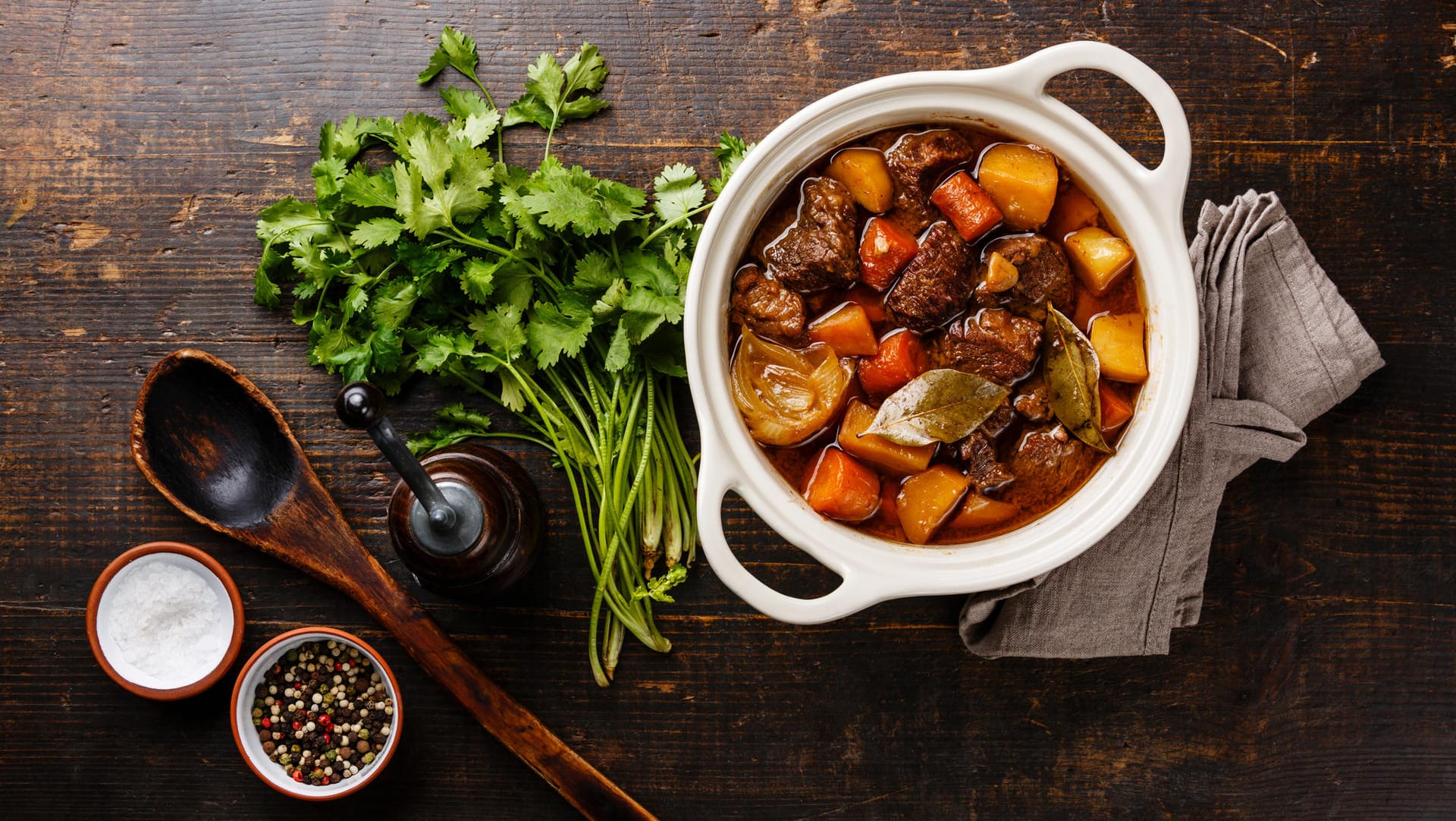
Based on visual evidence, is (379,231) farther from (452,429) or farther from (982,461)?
(982,461)

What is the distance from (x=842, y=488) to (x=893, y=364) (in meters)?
0.29

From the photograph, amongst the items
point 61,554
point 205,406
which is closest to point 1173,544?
point 205,406

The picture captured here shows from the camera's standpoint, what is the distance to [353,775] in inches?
87.4

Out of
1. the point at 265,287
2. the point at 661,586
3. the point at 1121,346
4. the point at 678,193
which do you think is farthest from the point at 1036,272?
the point at 265,287

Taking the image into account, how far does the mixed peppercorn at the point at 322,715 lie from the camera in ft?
7.31

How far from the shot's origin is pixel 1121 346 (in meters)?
1.86

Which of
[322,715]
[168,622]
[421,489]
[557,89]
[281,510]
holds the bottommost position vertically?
[322,715]

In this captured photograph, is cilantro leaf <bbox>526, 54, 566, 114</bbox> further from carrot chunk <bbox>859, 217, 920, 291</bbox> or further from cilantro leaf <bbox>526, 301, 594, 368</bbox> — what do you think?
carrot chunk <bbox>859, 217, 920, 291</bbox>

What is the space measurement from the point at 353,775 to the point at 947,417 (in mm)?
1760

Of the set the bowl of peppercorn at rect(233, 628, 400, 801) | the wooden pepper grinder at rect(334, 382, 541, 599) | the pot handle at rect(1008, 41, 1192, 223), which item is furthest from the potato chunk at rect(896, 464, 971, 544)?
the bowl of peppercorn at rect(233, 628, 400, 801)

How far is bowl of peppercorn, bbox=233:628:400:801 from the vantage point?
2.22 meters

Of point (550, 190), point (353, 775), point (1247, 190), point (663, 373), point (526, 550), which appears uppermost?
point (1247, 190)

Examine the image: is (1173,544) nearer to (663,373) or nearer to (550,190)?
(663,373)

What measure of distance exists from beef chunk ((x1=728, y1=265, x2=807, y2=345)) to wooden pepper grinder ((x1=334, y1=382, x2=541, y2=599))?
0.74 m
